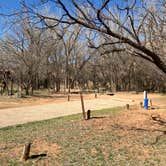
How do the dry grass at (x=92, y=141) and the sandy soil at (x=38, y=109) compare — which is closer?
the dry grass at (x=92, y=141)

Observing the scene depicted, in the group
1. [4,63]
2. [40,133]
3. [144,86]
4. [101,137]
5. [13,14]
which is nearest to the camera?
[13,14]

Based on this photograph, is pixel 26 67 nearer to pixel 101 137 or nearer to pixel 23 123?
pixel 23 123

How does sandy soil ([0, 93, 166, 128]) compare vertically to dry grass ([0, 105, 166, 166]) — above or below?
above

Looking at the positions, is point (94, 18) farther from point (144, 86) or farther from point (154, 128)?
point (144, 86)

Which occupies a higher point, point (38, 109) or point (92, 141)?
point (38, 109)

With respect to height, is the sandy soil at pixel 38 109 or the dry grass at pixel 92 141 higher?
the sandy soil at pixel 38 109

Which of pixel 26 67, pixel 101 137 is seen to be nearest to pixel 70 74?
pixel 26 67

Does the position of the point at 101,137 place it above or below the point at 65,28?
below

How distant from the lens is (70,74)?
43000mm

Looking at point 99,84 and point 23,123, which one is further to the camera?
point 99,84

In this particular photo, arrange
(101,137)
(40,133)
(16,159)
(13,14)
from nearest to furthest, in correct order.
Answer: (16,159)
(13,14)
(101,137)
(40,133)

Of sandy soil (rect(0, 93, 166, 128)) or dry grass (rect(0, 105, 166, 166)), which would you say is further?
sandy soil (rect(0, 93, 166, 128))

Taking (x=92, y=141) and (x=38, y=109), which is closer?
(x=92, y=141)

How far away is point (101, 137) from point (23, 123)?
4.13m
